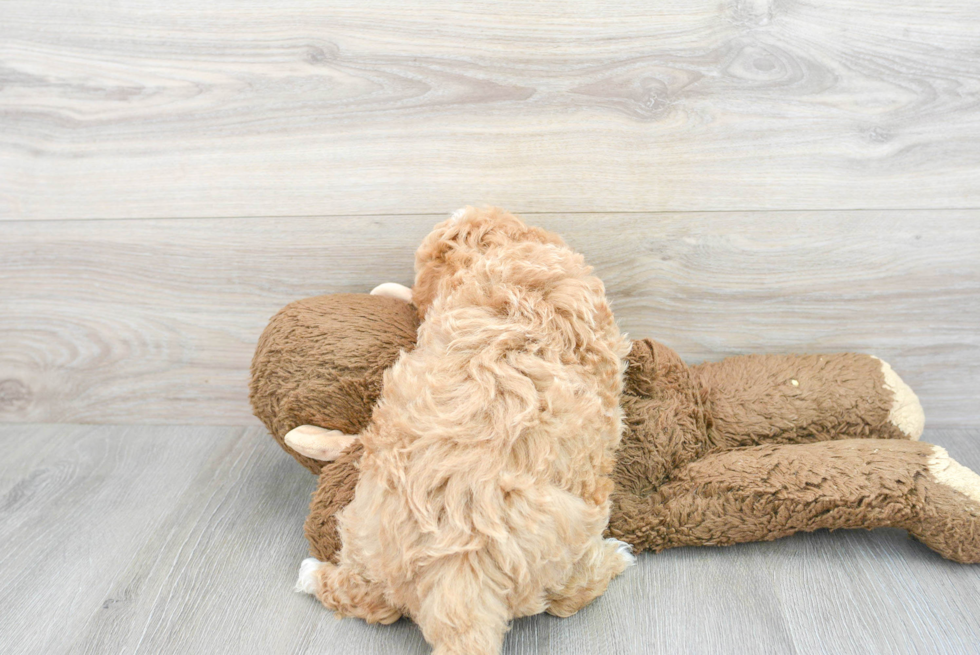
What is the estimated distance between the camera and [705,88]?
965 millimetres

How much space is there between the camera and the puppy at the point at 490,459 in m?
0.67

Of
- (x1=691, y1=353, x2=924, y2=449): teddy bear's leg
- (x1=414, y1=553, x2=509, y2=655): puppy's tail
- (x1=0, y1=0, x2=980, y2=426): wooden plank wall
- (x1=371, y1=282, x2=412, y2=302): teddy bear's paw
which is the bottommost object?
(x1=414, y1=553, x2=509, y2=655): puppy's tail

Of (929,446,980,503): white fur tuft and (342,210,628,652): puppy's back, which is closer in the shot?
(342,210,628,652): puppy's back

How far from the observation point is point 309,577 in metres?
0.83

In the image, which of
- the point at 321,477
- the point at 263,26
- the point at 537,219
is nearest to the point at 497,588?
the point at 321,477

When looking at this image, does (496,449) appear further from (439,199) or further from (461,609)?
(439,199)

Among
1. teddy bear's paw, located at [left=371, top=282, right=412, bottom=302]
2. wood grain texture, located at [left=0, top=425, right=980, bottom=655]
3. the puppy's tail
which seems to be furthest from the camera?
teddy bear's paw, located at [left=371, top=282, right=412, bottom=302]

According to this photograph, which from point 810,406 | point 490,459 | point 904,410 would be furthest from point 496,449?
point 904,410

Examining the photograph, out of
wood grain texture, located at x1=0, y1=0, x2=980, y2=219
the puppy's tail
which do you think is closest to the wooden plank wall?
wood grain texture, located at x1=0, y1=0, x2=980, y2=219

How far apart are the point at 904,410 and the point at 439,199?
75 centimetres

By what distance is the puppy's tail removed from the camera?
65 cm

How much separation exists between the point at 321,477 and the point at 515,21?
0.68 metres

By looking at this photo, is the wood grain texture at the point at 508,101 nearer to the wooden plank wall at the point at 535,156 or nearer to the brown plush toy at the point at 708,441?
the wooden plank wall at the point at 535,156

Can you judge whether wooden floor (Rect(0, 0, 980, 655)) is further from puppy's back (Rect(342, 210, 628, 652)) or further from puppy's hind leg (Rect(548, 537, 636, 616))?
puppy's back (Rect(342, 210, 628, 652))
